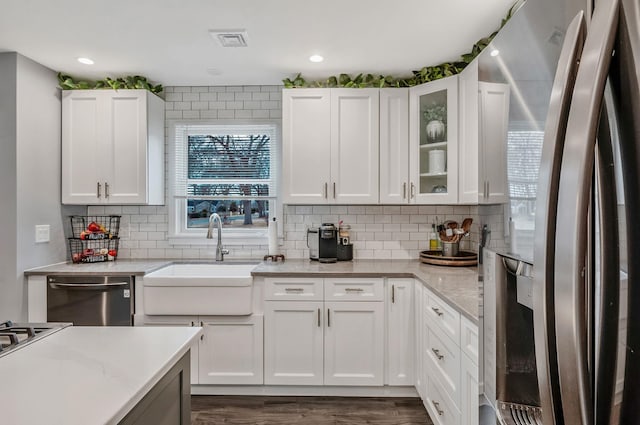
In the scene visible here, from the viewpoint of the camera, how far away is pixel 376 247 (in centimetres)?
350

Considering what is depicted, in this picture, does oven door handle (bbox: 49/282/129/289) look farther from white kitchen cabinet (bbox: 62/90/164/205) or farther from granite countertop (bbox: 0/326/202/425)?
granite countertop (bbox: 0/326/202/425)

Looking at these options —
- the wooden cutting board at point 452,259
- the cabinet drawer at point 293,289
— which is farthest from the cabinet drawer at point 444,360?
the cabinet drawer at point 293,289

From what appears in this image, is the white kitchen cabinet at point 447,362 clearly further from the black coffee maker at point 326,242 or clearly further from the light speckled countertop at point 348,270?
the black coffee maker at point 326,242

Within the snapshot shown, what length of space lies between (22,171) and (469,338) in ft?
10.3

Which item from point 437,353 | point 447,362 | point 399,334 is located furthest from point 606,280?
point 399,334

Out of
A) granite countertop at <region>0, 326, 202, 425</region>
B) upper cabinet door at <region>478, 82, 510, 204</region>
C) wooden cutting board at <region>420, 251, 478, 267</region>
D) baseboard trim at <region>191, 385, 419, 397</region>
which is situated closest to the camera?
upper cabinet door at <region>478, 82, 510, 204</region>

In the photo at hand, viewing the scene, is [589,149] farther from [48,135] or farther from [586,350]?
[48,135]

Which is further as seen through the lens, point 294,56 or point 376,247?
point 376,247

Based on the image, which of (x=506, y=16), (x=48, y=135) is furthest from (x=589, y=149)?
(x=48, y=135)

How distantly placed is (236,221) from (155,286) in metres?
0.99

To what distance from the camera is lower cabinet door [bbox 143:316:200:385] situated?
9.44 ft

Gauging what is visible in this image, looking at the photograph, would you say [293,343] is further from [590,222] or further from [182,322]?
[590,222]

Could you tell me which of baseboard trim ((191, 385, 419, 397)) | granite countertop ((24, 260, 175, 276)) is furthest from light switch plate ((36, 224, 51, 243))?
baseboard trim ((191, 385, 419, 397))

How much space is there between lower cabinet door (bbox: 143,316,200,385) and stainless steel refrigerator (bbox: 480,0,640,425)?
107 inches
